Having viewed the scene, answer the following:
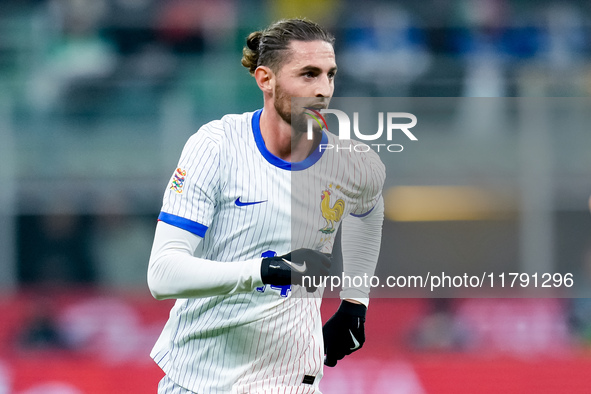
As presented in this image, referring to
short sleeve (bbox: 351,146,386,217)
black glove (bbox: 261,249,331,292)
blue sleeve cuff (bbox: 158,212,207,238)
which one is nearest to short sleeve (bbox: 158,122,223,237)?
blue sleeve cuff (bbox: 158,212,207,238)

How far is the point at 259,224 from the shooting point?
294 centimetres

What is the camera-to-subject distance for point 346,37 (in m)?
8.08

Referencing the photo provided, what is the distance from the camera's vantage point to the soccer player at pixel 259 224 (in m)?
2.81

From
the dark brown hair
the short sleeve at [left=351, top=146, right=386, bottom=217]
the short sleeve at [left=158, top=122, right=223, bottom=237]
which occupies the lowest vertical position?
the short sleeve at [left=158, top=122, right=223, bottom=237]

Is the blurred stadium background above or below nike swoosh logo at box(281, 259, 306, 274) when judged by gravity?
above

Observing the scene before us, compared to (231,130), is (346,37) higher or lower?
higher

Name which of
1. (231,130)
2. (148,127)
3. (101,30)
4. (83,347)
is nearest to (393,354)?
(83,347)

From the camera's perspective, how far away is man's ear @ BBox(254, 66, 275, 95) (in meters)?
3.13

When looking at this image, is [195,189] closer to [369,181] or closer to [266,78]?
[266,78]

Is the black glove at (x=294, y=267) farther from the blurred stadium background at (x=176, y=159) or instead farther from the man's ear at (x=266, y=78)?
the blurred stadium background at (x=176, y=159)

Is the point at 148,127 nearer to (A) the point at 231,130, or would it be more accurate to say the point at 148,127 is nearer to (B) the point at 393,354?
(B) the point at 393,354

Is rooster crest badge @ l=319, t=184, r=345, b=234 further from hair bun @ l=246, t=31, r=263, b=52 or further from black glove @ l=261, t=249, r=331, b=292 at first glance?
hair bun @ l=246, t=31, r=263, b=52

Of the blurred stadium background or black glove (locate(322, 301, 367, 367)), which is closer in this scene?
black glove (locate(322, 301, 367, 367))

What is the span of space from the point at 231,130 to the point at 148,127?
13.5 ft
